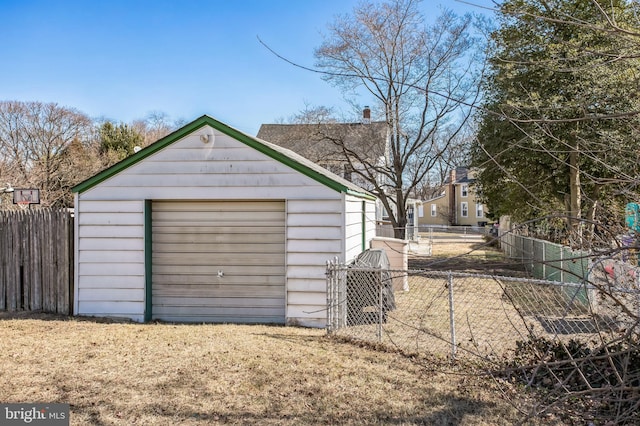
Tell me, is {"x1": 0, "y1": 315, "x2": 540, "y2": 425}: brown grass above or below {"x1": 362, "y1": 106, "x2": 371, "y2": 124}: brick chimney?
below

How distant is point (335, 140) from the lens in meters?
19.3

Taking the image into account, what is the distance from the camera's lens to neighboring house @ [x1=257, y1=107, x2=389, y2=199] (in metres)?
19.3

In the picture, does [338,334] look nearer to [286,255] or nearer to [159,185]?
[286,255]

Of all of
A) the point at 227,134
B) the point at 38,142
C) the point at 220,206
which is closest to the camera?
the point at 227,134

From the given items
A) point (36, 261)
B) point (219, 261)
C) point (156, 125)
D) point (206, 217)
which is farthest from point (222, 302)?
point (156, 125)

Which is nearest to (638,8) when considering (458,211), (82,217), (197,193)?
(197,193)

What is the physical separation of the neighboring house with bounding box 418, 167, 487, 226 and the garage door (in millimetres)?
40184

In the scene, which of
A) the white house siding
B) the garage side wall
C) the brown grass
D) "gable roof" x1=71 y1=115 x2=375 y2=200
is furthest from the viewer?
the garage side wall

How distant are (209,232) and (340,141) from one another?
1164cm

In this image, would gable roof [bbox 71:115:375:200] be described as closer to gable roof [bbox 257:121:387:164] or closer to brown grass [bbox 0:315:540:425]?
brown grass [bbox 0:315:540:425]

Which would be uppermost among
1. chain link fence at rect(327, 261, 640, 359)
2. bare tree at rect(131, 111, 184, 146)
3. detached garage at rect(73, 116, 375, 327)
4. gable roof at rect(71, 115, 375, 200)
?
bare tree at rect(131, 111, 184, 146)

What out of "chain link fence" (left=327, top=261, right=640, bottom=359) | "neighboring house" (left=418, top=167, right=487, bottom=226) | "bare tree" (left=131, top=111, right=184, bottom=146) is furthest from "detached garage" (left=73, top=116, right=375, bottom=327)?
"neighboring house" (left=418, top=167, right=487, bottom=226)

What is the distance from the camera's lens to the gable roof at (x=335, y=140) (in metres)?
19.3

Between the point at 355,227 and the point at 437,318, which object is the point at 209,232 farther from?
the point at 437,318
